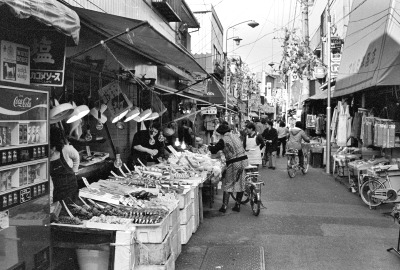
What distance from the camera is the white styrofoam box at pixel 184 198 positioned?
7039 millimetres

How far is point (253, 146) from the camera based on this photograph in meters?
13.8

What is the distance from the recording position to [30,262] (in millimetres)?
A: 4109

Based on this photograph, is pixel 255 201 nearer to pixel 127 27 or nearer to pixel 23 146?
pixel 127 27

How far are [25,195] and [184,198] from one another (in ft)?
11.4

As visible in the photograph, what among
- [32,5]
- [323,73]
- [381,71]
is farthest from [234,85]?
[32,5]

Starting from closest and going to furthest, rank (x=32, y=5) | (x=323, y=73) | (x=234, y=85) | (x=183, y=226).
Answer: (x=32, y=5)
(x=183, y=226)
(x=323, y=73)
(x=234, y=85)

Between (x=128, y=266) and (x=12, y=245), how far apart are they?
1.47m

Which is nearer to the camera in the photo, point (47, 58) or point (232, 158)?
point (47, 58)

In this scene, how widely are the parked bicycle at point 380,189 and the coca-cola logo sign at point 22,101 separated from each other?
28.7 ft

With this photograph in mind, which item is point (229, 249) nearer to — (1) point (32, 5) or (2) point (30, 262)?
(2) point (30, 262)

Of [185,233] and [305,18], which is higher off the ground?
[305,18]

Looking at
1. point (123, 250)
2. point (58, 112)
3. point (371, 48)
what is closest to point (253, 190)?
point (123, 250)

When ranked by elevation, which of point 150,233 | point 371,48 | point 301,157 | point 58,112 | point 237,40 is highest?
point 237,40

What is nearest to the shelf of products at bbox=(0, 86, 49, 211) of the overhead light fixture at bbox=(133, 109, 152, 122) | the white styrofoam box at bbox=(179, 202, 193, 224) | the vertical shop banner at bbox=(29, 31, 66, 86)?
the vertical shop banner at bbox=(29, 31, 66, 86)
